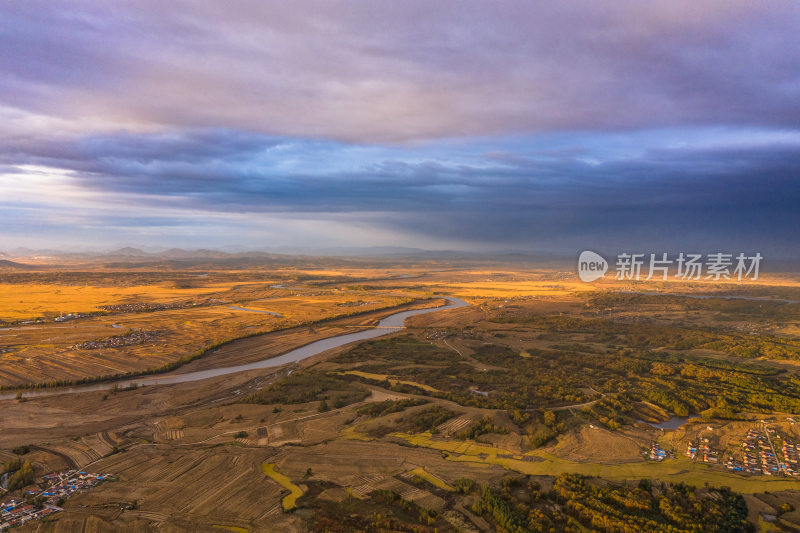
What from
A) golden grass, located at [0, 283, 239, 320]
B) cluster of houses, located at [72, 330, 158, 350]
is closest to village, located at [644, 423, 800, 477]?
cluster of houses, located at [72, 330, 158, 350]

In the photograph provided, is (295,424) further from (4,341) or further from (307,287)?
(307,287)

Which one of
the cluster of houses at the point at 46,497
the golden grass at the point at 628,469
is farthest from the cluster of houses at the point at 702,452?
the cluster of houses at the point at 46,497

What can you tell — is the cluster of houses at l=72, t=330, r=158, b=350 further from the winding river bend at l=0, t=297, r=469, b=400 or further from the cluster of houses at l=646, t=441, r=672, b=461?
the cluster of houses at l=646, t=441, r=672, b=461

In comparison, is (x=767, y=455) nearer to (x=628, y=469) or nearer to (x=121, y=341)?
(x=628, y=469)

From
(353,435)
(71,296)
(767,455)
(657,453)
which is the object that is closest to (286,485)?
(353,435)

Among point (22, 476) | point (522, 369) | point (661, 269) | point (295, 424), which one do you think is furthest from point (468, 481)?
point (661, 269)

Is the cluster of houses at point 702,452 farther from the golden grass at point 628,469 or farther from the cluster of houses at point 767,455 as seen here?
the golden grass at point 628,469

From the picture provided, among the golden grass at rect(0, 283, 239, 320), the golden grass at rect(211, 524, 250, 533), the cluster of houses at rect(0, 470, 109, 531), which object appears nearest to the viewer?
the golden grass at rect(211, 524, 250, 533)
